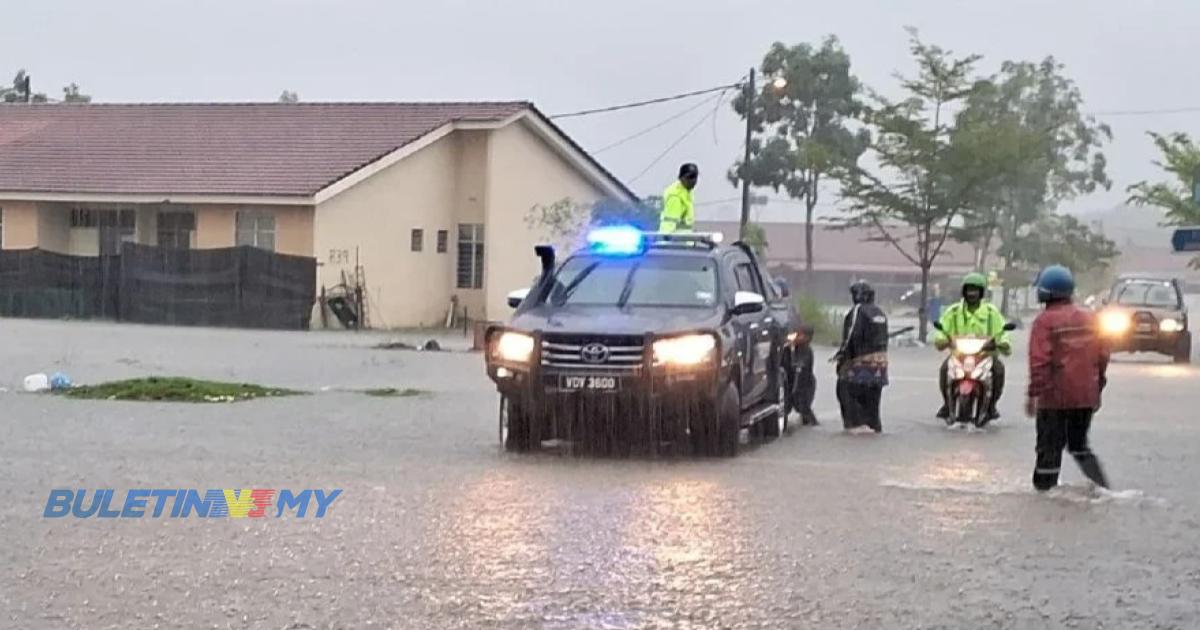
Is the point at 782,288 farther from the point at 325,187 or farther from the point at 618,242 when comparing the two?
the point at 325,187

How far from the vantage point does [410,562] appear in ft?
29.6

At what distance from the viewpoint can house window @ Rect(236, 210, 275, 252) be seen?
39.4 meters

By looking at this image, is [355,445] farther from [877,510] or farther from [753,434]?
[877,510]

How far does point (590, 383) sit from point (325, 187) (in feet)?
82.6

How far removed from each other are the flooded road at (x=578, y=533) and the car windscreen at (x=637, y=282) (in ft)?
4.55

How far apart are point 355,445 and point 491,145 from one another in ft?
92.2

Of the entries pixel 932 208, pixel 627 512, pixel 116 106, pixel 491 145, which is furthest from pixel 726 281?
pixel 116 106

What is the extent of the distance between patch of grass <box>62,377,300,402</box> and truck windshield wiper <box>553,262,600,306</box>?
17.2 feet

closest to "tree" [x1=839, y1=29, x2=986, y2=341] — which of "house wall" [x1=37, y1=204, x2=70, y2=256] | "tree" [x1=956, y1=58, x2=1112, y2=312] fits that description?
"tree" [x1=956, y1=58, x2=1112, y2=312]

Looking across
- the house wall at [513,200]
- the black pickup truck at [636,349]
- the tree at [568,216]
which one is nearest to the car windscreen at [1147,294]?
the tree at [568,216]

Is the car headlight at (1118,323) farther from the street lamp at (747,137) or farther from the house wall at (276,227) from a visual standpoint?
the house wall at (276,227)

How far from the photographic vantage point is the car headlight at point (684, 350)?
13.6 metres
